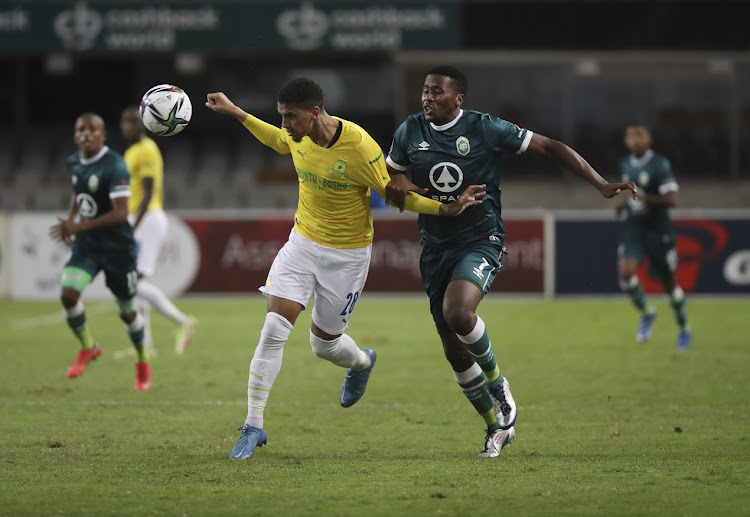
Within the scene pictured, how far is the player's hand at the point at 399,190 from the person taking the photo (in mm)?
6848

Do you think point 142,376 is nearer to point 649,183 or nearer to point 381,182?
point 381,182

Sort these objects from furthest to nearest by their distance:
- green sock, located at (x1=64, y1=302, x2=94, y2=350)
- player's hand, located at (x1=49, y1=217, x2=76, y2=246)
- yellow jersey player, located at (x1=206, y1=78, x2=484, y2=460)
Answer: green sock, located at (x1=64, y1=302, x2=94, y2=350) < player's hand, located at (x1=49, y1=217, x2=76, y2=246) < yellow jersey player, located at (x1=206, y1=78, x2=484, y2=460)

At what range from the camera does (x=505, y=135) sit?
22.9ft

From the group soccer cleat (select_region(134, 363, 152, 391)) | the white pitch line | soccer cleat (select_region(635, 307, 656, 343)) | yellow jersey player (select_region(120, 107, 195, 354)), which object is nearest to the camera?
soccer cleat (select_region(134, 363, 152, 391))

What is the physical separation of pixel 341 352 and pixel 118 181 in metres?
2.93

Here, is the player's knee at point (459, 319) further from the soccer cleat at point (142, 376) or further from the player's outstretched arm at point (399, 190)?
the soccer cleat at point (142, 376)

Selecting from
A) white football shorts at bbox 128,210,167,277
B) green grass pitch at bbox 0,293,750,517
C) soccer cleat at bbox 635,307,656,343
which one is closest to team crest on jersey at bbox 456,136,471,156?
green grass pitch at bbox 0,293,750,517

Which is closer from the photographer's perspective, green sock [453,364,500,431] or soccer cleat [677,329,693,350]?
green sock [453,364,500,431]

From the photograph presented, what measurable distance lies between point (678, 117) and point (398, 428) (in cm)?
2115

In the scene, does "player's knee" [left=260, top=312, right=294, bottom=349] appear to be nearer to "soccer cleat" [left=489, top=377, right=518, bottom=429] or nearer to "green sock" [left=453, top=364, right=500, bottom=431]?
"green sock" [left=453, top=364, right=500, bottom=431]

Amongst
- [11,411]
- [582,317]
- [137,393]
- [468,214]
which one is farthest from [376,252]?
[468,214]

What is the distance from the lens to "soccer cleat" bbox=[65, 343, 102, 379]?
10.2m

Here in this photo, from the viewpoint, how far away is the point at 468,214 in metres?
7.15

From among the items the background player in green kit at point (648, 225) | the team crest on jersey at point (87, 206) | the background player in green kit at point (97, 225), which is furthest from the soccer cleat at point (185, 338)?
the background player in green kit at point (648, 225)
